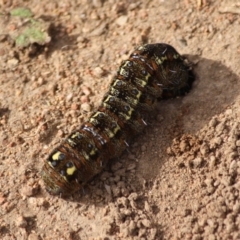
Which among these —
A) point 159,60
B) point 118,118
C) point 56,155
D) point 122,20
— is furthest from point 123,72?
point 122,20

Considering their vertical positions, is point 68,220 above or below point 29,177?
below

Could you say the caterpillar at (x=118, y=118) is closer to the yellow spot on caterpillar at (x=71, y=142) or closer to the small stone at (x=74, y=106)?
the yellow spot on caterpillar at (x=71, y=142)

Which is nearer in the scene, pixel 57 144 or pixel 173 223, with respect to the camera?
pixel 173 223

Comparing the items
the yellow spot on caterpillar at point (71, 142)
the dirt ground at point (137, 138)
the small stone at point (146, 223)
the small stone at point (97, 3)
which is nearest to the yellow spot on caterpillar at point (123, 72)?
the dirt ground at point (137, 138)

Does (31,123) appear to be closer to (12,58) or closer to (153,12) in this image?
(12,58)

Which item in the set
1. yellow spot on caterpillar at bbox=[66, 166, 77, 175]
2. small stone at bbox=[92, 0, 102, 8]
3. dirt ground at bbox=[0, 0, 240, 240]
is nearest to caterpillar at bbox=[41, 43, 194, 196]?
yellow spot on caterpillar at bbox=[66, 166, 77, 175]

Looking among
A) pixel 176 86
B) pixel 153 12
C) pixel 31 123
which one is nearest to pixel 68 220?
pixel 31 123

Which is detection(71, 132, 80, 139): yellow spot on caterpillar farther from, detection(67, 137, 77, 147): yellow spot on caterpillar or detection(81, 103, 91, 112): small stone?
detection(81, 103, 91, 112): small stone

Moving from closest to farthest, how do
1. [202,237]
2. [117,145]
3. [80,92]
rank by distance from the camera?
[202,237], [117,145], [80,92]
